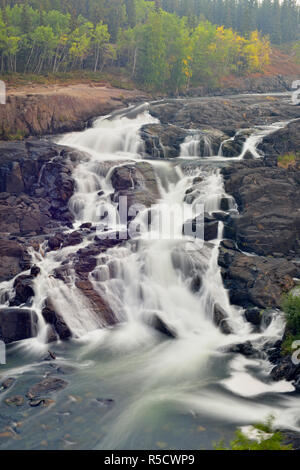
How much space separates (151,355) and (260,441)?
30.0 ft

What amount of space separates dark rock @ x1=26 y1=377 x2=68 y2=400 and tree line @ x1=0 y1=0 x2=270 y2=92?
5047 cm

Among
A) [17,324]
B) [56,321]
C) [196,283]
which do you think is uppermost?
[196,283]

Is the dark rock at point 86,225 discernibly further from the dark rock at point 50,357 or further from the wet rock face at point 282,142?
the wet rock face at point 282,142

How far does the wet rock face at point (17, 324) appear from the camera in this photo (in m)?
23.4

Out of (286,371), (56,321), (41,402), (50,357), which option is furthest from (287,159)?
(41,402)

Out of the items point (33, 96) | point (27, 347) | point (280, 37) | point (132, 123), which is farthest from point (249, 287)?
point (280, 37)

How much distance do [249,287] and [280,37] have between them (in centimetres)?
11355

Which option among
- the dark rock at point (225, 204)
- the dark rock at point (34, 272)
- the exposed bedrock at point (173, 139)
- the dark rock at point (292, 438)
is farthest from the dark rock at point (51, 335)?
the exposed bedrock at point (173, 139)

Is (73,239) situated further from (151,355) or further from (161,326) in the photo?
(151,355)

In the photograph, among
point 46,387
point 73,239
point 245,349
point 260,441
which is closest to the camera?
point 260,441

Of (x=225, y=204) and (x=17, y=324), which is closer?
(x=17, y=324)

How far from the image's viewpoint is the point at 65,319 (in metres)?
24.0

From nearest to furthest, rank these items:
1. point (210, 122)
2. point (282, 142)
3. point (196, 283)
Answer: point (196, 283), point (282, 142), point (210, 122)

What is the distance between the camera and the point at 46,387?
1888 cm
